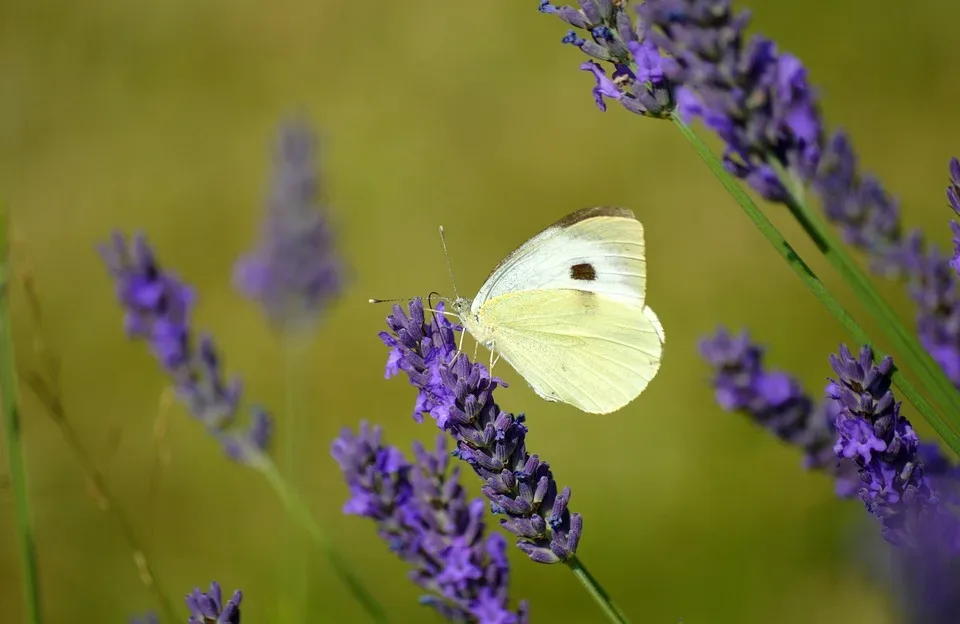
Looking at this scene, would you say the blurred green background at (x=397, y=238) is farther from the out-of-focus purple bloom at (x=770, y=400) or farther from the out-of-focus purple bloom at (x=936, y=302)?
the out-of-focus purple bloom at (x=936, y=302)

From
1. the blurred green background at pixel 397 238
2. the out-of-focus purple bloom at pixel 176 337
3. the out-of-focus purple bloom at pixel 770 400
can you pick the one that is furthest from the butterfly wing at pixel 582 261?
the blurred green background at pixel 397 238

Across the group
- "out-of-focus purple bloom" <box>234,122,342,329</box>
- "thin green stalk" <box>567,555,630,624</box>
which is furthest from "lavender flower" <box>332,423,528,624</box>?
"out-of-focus purple bloom" <box>234,122,342,329</box>

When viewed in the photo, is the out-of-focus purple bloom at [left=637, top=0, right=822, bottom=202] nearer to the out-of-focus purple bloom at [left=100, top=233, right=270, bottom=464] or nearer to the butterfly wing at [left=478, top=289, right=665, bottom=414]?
the butterfly wing at [left=478, top=289, right=665, bottom=414]

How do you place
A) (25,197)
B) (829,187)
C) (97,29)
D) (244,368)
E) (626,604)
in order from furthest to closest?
(97,29) → (25,197) → (244,368) → (626,604) → (829,187)

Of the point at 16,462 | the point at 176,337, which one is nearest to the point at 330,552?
the point at 16,462

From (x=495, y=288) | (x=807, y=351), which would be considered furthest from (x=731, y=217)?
(x=495, y=288)

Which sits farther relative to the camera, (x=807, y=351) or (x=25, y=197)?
(x=25, y=197)

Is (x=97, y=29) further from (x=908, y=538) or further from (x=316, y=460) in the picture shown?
(x=908, y=538)
